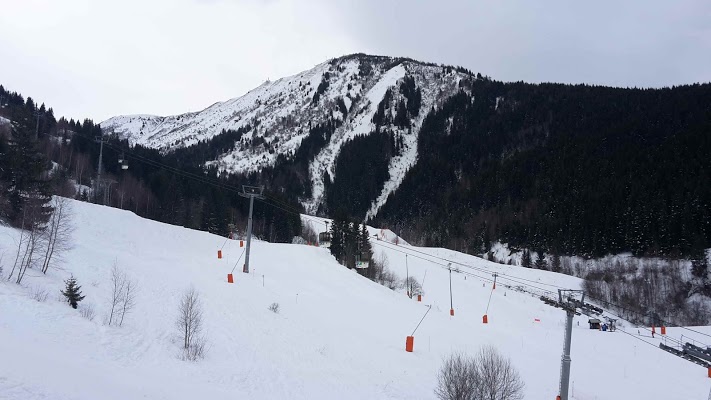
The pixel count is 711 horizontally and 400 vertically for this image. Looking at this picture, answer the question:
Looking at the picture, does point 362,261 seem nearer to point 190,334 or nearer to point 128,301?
point 128,301

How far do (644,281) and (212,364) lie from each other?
90.6 m

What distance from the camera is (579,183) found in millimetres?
132000

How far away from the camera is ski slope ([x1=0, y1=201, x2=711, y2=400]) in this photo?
12125 millimetres

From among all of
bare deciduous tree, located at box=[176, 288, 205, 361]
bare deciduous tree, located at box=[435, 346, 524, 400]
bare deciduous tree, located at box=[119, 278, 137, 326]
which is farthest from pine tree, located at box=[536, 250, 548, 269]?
bare deciduous tree, located at box=[176, 288, 205, 361]

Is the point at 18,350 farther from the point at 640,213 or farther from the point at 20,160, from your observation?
the point at 640,213

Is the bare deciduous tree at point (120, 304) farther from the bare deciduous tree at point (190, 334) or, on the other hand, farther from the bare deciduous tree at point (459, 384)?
the bare deciduous tree at point (459, 384)

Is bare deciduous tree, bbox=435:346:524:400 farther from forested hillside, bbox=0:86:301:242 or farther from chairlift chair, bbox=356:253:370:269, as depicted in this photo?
forested hillside, bbox=0:86:301:242

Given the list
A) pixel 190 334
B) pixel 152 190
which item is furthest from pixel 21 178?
pixel 152 190

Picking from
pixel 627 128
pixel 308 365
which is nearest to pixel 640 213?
pixel 627 128

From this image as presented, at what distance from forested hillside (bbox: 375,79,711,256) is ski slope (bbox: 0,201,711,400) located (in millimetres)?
61639

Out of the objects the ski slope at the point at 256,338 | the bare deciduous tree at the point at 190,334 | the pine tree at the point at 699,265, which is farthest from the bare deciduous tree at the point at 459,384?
the pine tree at the point at 699,265

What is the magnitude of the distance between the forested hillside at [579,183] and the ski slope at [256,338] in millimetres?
61639

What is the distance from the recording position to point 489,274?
76750 millimetres

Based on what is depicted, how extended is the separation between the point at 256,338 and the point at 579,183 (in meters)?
133
